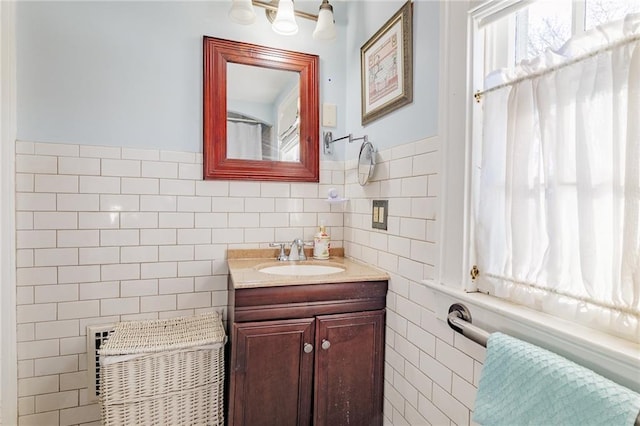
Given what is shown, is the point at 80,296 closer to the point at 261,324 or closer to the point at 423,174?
the point at 261,324

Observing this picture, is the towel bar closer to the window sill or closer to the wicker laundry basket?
the window sill

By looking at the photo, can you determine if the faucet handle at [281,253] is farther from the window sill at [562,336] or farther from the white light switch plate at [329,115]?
the window sill at [562,336]

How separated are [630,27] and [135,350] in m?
1.81

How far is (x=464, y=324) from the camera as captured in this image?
38.7 inches

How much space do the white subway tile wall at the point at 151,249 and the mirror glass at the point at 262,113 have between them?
0.21 metres

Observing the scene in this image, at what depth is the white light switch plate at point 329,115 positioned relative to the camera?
75.2 inches

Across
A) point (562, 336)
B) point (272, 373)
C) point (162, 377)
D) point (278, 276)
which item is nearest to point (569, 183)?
point (562, 336)

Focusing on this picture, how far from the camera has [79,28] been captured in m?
1.52

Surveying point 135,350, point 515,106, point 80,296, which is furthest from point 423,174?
point 80,296

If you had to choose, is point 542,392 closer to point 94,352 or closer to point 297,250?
point 297,250

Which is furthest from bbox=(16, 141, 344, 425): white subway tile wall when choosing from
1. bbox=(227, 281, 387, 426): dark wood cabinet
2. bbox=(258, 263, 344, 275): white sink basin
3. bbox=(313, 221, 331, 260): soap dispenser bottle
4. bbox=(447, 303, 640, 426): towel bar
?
bbox=(447, 303, 640, 426): towel bar

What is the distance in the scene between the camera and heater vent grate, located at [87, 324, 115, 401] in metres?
1.55

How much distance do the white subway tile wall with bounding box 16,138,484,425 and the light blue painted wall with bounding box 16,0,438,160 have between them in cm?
10

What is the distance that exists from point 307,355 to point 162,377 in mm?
624
